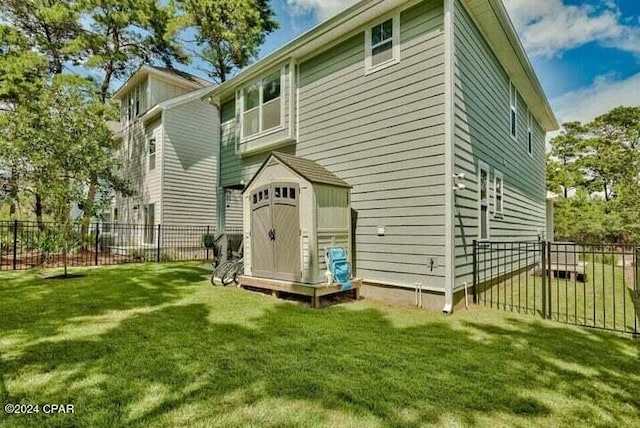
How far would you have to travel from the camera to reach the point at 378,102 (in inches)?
258

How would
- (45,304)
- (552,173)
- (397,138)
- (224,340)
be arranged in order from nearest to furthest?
(224,340)
(45,304)
(397,138)
(552,173)

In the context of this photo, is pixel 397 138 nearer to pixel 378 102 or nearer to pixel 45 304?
pixel 378 102

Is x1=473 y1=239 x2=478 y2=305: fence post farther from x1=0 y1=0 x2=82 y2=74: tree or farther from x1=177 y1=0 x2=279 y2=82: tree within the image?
x1=0 y1=0 x2=82 y2=74: tree

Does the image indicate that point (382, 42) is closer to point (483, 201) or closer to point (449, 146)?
point (449, 146)

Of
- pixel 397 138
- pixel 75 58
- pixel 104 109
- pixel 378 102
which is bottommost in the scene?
pixel 397 138

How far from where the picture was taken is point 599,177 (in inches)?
928

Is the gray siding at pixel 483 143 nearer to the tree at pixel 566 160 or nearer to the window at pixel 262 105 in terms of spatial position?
the window at pixel 262 105

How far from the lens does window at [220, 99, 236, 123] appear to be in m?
10.6

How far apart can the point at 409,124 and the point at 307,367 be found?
4498 millimetres

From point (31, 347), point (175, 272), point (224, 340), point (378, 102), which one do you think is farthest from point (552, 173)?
point (31, 347)

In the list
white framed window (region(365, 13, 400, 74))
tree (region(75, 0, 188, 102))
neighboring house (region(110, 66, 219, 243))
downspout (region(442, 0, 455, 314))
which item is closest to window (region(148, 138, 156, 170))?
neighboring house (region(110, 66, 219, 243))

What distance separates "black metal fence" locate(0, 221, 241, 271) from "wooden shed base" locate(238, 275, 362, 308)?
13.7 feet

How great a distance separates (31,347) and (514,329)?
5861mm

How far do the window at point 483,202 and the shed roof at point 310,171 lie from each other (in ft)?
8.80
